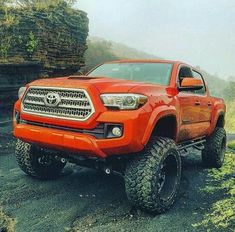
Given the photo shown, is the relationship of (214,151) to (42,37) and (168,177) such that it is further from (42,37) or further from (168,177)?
(42,37)

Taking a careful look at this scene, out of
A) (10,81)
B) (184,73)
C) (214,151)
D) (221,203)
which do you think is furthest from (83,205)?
(10,81)

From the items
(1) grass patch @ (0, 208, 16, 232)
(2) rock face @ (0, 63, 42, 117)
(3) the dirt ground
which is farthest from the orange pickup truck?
(2) rock face @ (0, 63, 42, 117)

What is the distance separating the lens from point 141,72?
5602mm

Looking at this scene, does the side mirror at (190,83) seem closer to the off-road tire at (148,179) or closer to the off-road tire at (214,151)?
the off-road tire at (148,179)

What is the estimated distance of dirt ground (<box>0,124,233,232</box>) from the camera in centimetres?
398

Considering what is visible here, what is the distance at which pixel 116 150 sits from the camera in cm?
409

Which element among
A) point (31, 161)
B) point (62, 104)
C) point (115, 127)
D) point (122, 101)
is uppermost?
point (122, 101)

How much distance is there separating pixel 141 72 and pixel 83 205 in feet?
7.34

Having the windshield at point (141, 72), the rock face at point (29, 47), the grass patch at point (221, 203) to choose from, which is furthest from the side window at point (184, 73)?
the rock face at point (29, 47)

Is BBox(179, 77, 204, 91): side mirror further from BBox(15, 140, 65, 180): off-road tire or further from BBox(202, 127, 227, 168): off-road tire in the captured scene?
BBox(202, 127, 227, 168): off-road tire

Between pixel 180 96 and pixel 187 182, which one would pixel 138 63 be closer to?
pixel 180 96

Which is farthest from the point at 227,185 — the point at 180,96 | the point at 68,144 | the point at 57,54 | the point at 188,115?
the point at 57,54

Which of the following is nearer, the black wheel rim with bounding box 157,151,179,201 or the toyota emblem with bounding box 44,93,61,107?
the toyota emblem with bounding box 44,93,61,107

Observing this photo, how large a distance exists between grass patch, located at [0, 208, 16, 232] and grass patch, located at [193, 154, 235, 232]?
2037 mm
